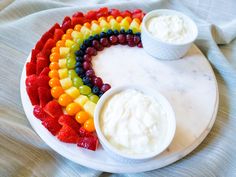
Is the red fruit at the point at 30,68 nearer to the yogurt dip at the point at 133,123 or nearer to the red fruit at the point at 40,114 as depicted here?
the red fruit at the point at 40,114

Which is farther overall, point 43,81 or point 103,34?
point 103,34

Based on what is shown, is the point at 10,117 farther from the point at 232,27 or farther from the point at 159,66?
the point at 232,27

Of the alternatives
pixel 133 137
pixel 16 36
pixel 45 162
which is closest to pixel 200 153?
pixel 133 137

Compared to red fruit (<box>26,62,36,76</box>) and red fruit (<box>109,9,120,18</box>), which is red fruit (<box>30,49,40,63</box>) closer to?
red fruit (<box>26,62,36,76</box>)

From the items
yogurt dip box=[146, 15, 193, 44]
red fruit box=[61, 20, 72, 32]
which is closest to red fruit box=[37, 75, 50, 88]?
red fruit box=[61, 20, 72, 32]

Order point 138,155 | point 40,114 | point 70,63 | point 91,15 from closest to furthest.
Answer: point 138,155 < point 40,114 < point 70,63 < point 91,15

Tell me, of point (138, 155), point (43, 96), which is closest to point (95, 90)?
point (43, 96)

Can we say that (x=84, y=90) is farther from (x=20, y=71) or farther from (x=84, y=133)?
(x=20, y=71)
